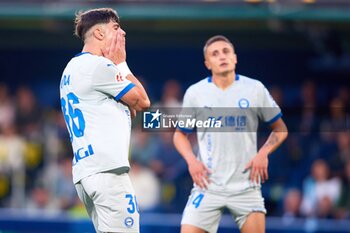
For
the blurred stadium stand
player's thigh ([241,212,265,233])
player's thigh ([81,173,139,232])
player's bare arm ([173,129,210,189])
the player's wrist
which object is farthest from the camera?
the blurred stadium stand

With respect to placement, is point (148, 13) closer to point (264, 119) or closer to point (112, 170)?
point (264, 119)

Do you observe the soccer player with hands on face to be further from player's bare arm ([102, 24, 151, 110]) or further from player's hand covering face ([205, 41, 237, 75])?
player's hand covering face ([205, 41, 237, 75])

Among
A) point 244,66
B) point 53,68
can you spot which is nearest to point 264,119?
point 244,66

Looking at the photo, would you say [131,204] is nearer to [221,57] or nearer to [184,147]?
[184,147]

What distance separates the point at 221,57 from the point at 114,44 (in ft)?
6.06

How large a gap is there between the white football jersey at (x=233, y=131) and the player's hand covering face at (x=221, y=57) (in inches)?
8.1

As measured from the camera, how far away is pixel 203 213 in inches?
372

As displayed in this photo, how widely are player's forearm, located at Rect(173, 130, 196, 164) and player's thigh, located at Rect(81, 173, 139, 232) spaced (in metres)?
1.85

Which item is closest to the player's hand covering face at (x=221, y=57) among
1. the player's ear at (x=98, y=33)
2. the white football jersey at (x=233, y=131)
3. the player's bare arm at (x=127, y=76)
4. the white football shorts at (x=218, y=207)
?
the white football jersey at (x=233, y=131)

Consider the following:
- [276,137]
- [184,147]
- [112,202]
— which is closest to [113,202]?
[112,202]

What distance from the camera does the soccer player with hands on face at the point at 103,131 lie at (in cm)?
777

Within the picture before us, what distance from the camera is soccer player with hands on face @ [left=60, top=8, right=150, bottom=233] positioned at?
7.77m

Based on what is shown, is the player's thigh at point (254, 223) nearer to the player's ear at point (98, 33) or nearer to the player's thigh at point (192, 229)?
the player's thigh at point (192, 229)

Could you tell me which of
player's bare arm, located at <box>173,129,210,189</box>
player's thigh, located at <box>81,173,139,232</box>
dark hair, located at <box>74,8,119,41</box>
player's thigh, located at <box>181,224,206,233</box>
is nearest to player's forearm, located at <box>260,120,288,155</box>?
player's bare arm, located at <box>173,129,210,189</box>
